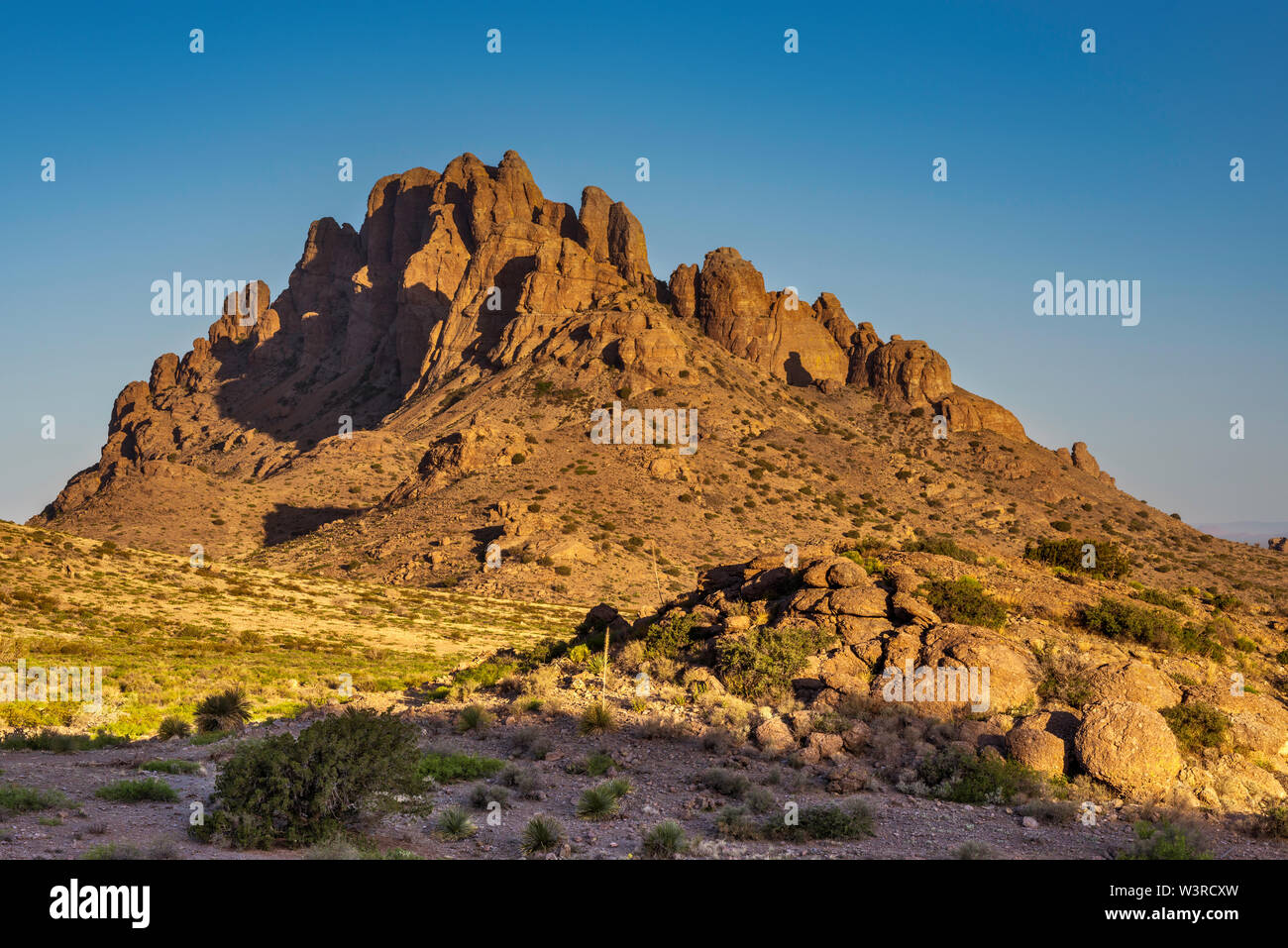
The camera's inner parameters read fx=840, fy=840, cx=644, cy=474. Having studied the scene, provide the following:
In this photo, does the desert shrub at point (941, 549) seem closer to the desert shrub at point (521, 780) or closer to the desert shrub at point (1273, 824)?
the desert shrub at point (1273, 824)

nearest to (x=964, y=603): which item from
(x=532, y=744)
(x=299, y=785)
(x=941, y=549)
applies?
(x=941, y=549)

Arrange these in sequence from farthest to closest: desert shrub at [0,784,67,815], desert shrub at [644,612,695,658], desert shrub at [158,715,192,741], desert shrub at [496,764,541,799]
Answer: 1. desert shrub at [644,612,695,658]
2. desert shrub at [158,715,192,741]
3. desert shrub at [496,764,541,799]
4. desert shrub at [0,784,67,815]

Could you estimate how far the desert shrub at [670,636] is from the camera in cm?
2192

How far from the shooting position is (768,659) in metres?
19.1

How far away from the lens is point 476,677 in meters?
23.8

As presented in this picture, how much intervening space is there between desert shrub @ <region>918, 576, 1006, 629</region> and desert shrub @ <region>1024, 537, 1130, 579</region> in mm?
6029

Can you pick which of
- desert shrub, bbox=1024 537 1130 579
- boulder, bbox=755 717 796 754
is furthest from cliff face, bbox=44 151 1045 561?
boulder, bbox=755 717 796 754

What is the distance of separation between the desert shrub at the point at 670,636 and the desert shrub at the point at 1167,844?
1227cm

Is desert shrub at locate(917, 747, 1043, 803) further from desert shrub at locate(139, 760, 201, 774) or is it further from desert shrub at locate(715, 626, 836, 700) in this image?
desert shrub at locate(139, 760, 201, 774)

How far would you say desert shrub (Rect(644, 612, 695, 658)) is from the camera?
21.9 meters

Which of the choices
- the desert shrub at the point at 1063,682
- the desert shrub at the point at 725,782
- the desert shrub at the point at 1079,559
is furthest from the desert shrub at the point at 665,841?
the desert shrub at the point at 1079,559
